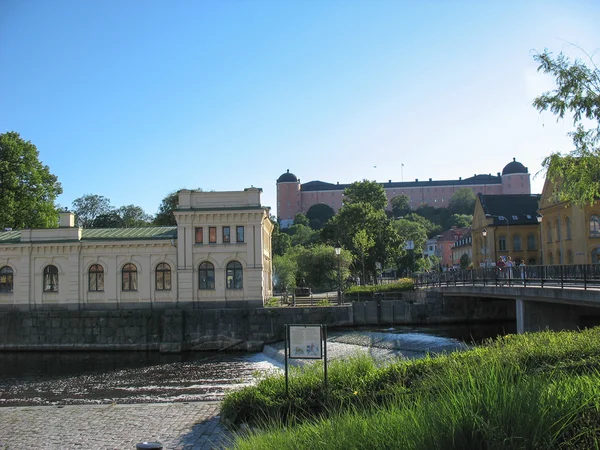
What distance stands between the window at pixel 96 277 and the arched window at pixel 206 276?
8.02m

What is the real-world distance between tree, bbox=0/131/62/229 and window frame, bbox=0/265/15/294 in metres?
10.5

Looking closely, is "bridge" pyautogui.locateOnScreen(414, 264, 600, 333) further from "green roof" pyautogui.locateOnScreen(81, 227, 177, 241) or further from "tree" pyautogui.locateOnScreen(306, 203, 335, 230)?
"tree" pyautogui.locateOnScreen(306, 203, 335, 230)

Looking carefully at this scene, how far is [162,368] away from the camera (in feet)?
108

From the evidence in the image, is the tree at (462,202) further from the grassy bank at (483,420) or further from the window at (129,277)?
the grassy bank at (483,420)

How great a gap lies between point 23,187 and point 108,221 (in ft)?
151

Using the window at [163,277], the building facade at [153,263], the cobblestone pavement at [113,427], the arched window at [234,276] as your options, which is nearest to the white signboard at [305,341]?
the cobblestone pavement at [113,427]

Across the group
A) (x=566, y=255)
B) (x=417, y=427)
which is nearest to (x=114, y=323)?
(x=417, y=427)

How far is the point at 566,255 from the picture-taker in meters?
57.5

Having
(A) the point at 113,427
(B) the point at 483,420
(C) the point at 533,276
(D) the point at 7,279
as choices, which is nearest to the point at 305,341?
(A) the point at 113,427

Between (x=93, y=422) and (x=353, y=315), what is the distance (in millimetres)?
31076

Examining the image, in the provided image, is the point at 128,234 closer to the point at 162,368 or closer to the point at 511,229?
the point at 162,368

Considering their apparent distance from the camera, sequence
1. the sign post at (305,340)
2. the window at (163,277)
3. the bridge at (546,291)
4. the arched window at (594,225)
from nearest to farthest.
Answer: the sign post at (305,340)
the bridge at (546,291)
the window at (163,277)
the arched window at (594,225)

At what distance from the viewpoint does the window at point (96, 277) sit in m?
44.8

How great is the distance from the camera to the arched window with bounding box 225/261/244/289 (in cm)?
4341
